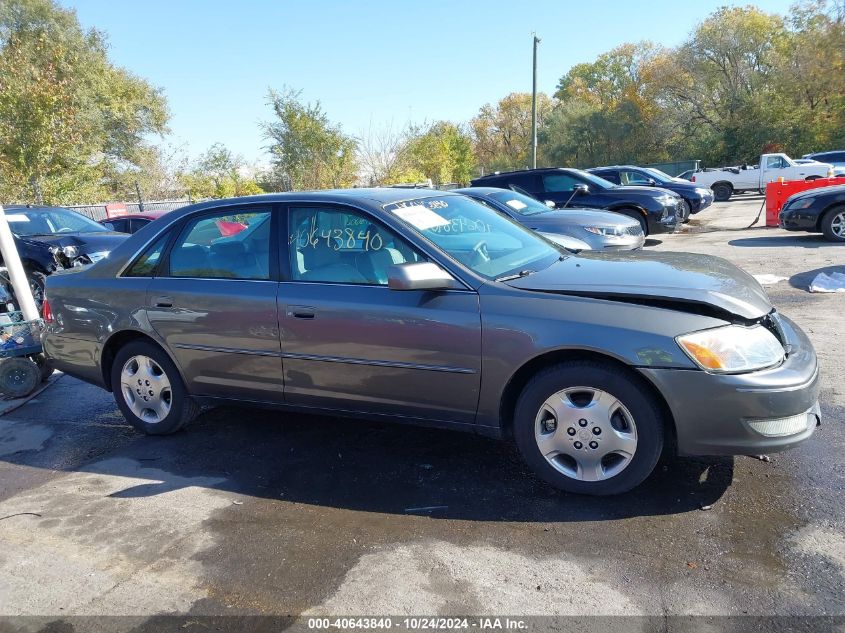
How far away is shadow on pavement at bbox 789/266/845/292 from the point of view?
7766 millimetres

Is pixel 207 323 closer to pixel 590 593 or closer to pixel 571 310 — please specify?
pixel 571 310

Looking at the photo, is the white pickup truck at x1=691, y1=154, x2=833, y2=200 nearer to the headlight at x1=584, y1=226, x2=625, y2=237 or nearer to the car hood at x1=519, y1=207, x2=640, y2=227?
the car hood at x1=519, y1=207, x2=640, y2=227

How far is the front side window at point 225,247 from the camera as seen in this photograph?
13.1 feet

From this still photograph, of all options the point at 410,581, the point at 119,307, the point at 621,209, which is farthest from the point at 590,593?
the point at 621,209

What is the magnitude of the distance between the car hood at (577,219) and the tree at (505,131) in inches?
2104

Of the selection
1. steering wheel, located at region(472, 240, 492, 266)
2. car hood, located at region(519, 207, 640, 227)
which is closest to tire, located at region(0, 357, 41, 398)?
steering wheel, located at region(472, 240, 492, 266)

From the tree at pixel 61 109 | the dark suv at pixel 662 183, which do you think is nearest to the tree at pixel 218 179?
the tree at pixel 61 109

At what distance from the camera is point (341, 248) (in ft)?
12.5

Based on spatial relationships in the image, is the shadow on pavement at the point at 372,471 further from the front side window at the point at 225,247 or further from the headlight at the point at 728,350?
the front side window at the point at 225,247

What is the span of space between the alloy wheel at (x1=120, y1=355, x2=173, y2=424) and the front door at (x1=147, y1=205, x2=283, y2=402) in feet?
0.91

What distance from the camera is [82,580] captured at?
290 cm

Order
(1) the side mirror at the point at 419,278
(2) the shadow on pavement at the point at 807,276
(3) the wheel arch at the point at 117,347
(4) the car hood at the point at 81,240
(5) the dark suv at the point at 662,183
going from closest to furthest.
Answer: (1) the side mirror at the point at 419,278 → (3) the wheel arch at the point at 117,347 → (2) the shadow on pavement at the point at 807,276 → (4) the car hood at the point at 81,240 → (5) the dark suv at the point at 662,183

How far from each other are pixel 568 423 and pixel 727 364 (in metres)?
0.80

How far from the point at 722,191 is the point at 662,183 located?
34.8 feet
